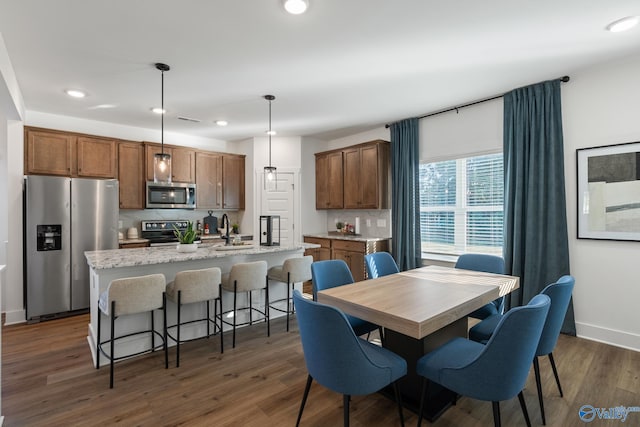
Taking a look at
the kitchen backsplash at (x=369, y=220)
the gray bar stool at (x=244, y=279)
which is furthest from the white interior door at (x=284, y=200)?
the gray bar stool at (x=244, y=279)

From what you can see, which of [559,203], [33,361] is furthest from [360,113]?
[33,361]

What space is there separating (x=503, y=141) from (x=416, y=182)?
1.25m

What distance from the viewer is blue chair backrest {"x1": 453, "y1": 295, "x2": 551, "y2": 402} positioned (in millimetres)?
1502

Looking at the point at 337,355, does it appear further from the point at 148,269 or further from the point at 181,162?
the point at 181,162

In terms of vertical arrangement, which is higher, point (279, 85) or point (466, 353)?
point (279, 85)

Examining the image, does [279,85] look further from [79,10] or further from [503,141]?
[503,141]

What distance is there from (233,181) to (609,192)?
5397mm

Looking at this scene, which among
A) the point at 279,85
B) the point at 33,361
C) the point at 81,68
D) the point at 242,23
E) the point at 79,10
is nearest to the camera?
the point at 79,10

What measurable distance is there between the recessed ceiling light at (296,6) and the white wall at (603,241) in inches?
118

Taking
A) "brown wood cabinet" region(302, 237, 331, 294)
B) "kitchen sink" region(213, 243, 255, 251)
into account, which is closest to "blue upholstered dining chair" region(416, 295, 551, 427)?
"kitchen sink" region(213, 243, 255, 251)

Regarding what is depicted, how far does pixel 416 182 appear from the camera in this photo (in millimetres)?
4746

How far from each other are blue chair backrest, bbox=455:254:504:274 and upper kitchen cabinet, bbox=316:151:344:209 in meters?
2.64

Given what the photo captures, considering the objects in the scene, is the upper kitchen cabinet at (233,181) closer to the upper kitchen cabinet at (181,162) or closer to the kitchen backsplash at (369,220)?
the upper kitchen cabinet at (181,162)

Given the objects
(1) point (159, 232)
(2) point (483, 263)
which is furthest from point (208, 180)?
(2) point (483, 263)
